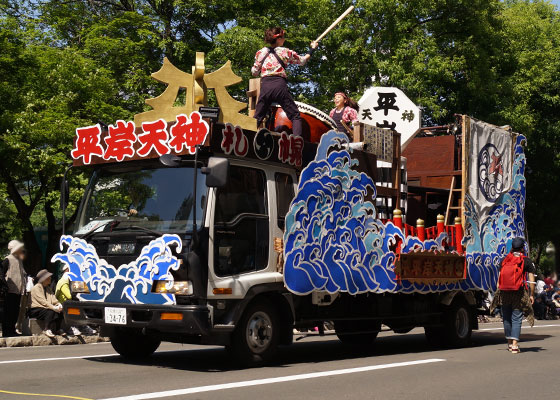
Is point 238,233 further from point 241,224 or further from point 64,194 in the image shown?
point 64,194

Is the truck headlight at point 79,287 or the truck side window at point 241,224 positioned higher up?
the truck side window at point 241,224

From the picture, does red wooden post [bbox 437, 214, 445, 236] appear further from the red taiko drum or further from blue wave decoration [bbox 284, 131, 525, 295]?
the red taiko drum

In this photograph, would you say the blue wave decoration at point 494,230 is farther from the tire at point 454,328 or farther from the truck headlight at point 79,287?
the truck headlight at point 79,287

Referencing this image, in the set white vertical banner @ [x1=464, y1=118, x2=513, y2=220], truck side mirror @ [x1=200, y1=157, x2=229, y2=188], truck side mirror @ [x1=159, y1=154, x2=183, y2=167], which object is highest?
white vertical banner @ [x1=464, y1=118, x2=513, y2=220]

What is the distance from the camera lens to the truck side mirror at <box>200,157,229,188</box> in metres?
8.73

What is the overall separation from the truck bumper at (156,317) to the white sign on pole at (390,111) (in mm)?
6028

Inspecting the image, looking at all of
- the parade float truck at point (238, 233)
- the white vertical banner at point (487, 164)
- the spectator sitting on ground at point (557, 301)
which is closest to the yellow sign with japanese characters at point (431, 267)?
the parade float truck at point (238, 233)

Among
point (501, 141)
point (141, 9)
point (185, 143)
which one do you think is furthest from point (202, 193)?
point (141, 9)

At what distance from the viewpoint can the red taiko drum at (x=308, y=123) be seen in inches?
440

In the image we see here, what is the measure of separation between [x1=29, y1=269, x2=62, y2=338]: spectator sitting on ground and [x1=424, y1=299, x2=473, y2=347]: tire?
6483 mm

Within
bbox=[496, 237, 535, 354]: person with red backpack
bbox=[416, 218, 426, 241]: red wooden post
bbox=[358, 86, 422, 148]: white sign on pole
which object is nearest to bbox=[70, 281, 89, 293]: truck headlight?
bbox=[416, 218, 426, 241]: red wooden post

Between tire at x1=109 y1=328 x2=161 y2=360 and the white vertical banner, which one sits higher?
the white vertical banner

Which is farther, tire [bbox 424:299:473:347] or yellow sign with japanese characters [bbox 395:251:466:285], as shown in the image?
tire [bbox 424:299:473:347]

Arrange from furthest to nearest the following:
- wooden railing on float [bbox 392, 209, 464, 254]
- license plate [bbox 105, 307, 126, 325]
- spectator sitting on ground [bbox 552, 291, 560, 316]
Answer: spectator sitting on ground [bbox 552, 291, 560, 316] → wooden railing on float [bbox 392, 209, 464, 254] → license plate [bbox 105, 307, 126, 325]
